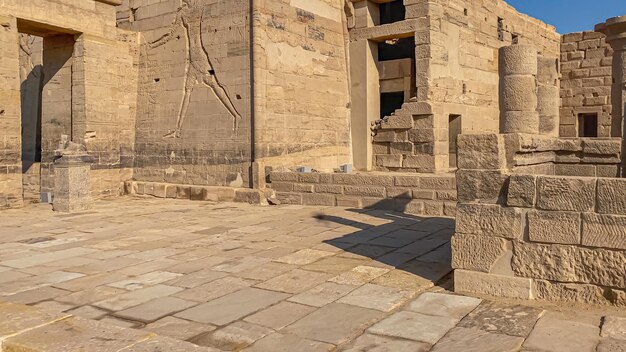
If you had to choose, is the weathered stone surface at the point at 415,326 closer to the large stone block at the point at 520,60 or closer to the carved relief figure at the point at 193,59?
the large stone block at the point at 520,60

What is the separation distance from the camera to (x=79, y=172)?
10.4 metres

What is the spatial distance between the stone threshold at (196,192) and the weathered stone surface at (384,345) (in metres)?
7.94

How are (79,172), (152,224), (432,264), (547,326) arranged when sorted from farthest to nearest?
(79,172) → (152,224) → (432,264) → (547,326)

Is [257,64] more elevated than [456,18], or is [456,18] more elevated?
[456,18]

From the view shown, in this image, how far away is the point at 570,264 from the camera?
4.33 m

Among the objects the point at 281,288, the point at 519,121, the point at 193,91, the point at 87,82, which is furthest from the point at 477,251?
the point at 87,82

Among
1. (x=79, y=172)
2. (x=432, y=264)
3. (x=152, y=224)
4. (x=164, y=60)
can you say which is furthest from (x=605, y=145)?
(x=164, y=60)

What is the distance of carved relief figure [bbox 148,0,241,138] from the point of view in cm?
1256

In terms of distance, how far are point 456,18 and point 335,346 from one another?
11859 mm

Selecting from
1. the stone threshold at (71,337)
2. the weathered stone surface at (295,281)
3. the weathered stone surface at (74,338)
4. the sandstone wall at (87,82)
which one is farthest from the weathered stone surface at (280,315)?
the sandstone wall at (87,82)

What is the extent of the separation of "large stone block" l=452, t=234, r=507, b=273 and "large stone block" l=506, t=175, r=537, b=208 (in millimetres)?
347

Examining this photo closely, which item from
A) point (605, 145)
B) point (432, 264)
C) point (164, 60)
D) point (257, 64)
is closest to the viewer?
point (432, 264)

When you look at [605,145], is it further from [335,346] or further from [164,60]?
[164,60]

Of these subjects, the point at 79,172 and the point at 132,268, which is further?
the point at 79,172
